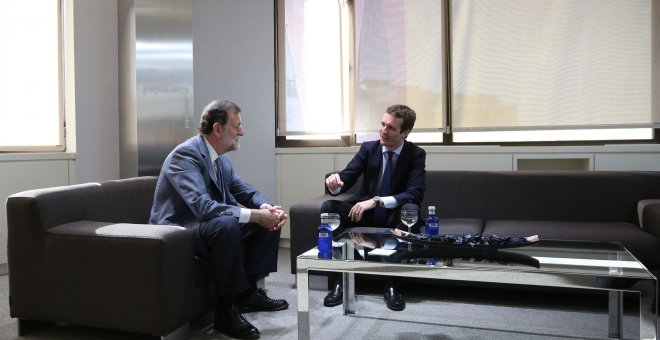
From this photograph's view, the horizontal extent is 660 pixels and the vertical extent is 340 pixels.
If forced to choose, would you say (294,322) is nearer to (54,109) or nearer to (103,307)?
(103,307)

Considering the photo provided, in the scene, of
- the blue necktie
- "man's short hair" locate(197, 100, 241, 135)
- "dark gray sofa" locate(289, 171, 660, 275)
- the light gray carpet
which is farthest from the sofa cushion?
"man's short hair" locate(197, 100, 241, 135)

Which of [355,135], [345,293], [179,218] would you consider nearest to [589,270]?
[345,293]

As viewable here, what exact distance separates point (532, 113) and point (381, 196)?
5.34ft

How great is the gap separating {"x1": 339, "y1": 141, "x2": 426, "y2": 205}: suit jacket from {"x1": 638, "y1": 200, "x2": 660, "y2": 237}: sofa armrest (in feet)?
4.16

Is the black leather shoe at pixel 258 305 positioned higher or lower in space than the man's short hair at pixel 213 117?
lower

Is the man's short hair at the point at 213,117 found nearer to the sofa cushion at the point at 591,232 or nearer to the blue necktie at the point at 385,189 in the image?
the blue necktie at the point at 385,189

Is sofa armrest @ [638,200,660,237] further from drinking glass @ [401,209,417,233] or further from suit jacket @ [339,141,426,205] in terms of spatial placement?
drinking glass @ [401,209,417,233]

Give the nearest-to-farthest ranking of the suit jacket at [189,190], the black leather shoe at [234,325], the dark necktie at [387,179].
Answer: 1. the black leather shoe at [234,325]
2. the suit jacket at [189,190]
3. the dark necktie at [387,179]

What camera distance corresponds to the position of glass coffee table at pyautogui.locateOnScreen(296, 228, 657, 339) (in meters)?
2.12

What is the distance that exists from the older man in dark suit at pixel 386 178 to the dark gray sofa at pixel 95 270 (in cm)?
102

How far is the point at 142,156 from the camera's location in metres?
4.39

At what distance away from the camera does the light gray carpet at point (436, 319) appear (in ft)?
9.08

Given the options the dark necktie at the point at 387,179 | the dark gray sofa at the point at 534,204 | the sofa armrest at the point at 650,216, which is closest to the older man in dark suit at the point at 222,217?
the dark gray sofa at the point at 534,204

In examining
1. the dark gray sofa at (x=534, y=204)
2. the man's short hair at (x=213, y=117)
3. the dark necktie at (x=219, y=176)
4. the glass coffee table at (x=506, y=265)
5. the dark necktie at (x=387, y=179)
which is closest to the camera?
the glass coffee table at (x=506, y=265)
